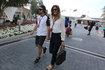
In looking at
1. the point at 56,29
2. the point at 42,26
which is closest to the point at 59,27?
the point at 56,29

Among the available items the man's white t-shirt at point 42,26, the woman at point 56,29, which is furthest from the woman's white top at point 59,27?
the man's white t-shirt at point 42,26

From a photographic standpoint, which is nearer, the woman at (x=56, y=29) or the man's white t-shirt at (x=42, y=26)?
the woman at (x=56, y=29)

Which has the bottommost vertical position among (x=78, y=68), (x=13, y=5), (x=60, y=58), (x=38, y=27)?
(x=78, y=68)

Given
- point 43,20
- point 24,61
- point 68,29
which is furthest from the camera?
point 68,29

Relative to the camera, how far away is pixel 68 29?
39.9 feet

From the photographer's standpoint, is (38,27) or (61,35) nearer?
(61,35)

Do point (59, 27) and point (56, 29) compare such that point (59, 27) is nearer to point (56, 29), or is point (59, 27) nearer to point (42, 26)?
point (56, 29)

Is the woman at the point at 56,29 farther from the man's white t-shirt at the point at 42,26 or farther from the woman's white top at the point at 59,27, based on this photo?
the man's white t-shirt at the point at 42,26

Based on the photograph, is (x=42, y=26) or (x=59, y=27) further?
(x=42, y=26)

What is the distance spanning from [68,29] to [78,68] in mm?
7755

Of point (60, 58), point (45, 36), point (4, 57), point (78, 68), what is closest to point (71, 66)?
point (78, 68)

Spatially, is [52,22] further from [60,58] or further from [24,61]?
[24,61]

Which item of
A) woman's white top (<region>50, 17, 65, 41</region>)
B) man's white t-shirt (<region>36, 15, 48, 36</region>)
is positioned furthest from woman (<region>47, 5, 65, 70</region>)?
man's white t-shirt (<region>36, 15, 48, 36</region>)

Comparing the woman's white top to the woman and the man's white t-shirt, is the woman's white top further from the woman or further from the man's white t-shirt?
the man's white t-shirt
